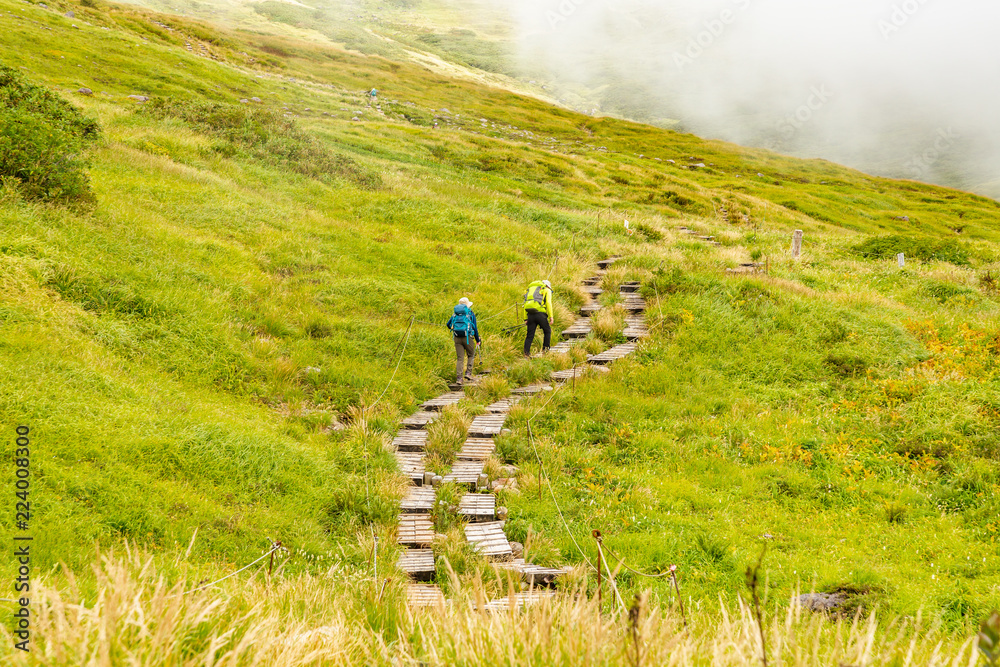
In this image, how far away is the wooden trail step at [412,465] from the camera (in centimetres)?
984

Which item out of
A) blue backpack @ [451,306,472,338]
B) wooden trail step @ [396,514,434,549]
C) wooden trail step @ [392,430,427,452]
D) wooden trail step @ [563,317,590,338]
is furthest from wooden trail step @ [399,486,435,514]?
wooden trail step @ [563,317,590,338]

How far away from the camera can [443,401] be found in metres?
13.1

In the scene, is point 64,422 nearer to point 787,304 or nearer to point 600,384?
point 600,384

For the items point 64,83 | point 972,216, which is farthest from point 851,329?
point 972,216

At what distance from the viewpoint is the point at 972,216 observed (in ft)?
188

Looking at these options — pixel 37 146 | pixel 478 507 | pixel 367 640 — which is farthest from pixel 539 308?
pixel 367 640

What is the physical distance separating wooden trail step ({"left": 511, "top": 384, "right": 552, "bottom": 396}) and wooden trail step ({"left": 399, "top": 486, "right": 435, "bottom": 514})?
4.36 metres

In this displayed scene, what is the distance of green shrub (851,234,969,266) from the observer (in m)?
26.3

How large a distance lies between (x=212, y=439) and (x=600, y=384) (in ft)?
26.1

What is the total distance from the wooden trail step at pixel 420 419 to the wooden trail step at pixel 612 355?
14.8 ft

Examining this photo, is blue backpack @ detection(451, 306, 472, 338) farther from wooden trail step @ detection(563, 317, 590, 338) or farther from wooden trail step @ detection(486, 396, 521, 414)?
wooden trail step @ detection(563, 317, 590, 338)

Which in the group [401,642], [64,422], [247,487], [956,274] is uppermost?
[956,274]

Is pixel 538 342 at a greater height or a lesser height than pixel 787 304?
lesser

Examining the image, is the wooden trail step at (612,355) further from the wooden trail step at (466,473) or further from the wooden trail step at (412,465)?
the wooden trail step at (412,465)
